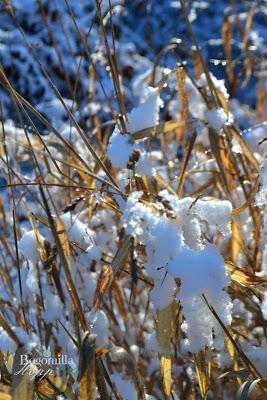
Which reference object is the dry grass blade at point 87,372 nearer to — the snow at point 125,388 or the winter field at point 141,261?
the winter field at point 141,261

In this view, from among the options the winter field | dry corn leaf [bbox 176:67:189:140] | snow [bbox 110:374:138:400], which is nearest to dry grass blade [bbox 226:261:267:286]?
the winter field

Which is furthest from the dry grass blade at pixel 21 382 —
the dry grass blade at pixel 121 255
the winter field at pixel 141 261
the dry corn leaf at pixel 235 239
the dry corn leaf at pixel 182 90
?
the dry corn leaf at pixel 182 90

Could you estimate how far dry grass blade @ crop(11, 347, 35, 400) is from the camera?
2.10 feet

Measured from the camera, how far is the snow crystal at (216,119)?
103 centimetres

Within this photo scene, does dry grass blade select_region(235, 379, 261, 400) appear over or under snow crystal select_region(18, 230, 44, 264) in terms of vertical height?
under

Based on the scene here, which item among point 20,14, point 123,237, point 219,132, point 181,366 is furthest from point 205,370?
point 20,14

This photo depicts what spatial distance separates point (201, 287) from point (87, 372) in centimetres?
15

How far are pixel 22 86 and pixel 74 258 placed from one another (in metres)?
4.03

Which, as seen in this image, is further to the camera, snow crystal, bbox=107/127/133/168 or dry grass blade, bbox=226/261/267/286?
snow crystal, bbox=107/127/133/168

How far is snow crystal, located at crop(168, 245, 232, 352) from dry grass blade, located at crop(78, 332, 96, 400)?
115 mm

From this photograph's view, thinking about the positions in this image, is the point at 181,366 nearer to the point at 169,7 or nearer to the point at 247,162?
the point at 247,162

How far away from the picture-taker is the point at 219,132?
1042 mm

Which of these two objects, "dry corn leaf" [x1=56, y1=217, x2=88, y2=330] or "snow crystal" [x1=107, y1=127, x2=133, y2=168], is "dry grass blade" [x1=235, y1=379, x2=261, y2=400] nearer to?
"dry corn leaf" [x1=56, y1=217, x2=88, y2=330]

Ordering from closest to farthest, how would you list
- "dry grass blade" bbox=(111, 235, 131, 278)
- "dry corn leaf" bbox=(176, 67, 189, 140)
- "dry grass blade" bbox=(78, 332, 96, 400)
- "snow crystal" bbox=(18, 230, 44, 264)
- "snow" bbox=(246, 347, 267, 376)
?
"dry grass blade" bbox=(78, 332, 96, 400)
"dry grass blade" bbox=(111, 235, 131, 278)
"snow" bbox=(246, 347, 267, 376)
"snow crystal" bbox=(18, 230, 44, 264)
"dry corn leaf" bbox=(176, 67, 189, 140)
